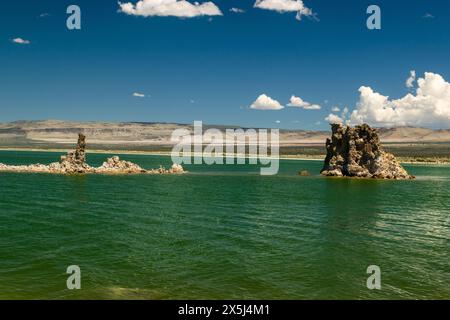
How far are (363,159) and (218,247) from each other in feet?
260

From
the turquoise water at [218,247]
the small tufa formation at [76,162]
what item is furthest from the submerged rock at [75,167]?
→ the turquoise water at [218,247]

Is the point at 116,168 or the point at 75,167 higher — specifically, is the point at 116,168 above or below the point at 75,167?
below

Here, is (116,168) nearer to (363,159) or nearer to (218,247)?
(363,159)

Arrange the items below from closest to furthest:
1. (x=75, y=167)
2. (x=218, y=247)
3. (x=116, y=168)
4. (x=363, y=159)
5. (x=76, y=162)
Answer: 1. (x=218, y=247)
2. (x=75, y=167)
3. (x=76, y=162)
4. (x=116, y=168)
5. (x=363, y=159)

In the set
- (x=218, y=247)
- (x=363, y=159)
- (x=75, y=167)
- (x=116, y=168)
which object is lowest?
(x=218, y=247)

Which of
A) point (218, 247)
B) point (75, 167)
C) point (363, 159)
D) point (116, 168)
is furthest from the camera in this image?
point (363, 159)

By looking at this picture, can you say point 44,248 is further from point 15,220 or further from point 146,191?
point 146,191

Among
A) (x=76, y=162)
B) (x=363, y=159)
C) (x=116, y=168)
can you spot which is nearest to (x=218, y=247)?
(x=76, y=162)

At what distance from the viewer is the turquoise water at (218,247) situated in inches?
835

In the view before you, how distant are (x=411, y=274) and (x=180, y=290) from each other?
12.7 metres

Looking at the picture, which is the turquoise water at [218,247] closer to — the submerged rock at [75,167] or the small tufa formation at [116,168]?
the submerged rock at [75,167]

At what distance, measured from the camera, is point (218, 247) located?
1136 inches

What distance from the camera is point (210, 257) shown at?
26391 mm
